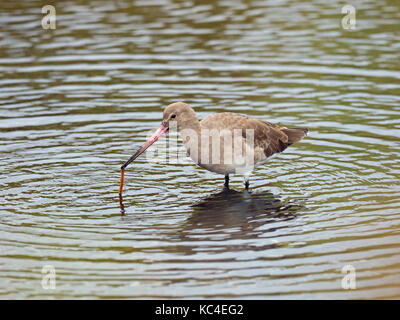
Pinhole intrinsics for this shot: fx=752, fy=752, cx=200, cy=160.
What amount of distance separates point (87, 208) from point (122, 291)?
254 centimetres

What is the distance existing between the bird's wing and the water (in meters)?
0.45

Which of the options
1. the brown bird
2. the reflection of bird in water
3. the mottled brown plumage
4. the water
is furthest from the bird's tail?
the reflection of bird in water

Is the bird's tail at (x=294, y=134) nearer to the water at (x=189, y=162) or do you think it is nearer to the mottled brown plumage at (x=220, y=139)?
the water at (x=189, y=162)

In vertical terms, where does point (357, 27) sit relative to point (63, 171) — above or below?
above

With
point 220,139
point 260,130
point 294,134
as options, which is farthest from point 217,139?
point 294,134

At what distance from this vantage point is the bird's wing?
10.5 metres

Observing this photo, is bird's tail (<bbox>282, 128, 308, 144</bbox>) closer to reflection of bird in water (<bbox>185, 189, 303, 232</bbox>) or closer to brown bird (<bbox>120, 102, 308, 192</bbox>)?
brown bird (<bbox>120, 102, 308, 192</bbox>)

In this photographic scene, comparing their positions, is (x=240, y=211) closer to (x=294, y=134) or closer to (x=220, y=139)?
(x=220, y=139)

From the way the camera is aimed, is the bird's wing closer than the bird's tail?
Yes

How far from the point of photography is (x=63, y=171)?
11406 millimetres

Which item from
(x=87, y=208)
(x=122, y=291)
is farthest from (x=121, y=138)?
(x=122, y=291)

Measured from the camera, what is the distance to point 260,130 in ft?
36.2

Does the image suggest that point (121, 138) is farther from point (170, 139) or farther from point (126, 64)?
point (126, 64)

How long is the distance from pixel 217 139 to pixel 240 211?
1.06 metres
